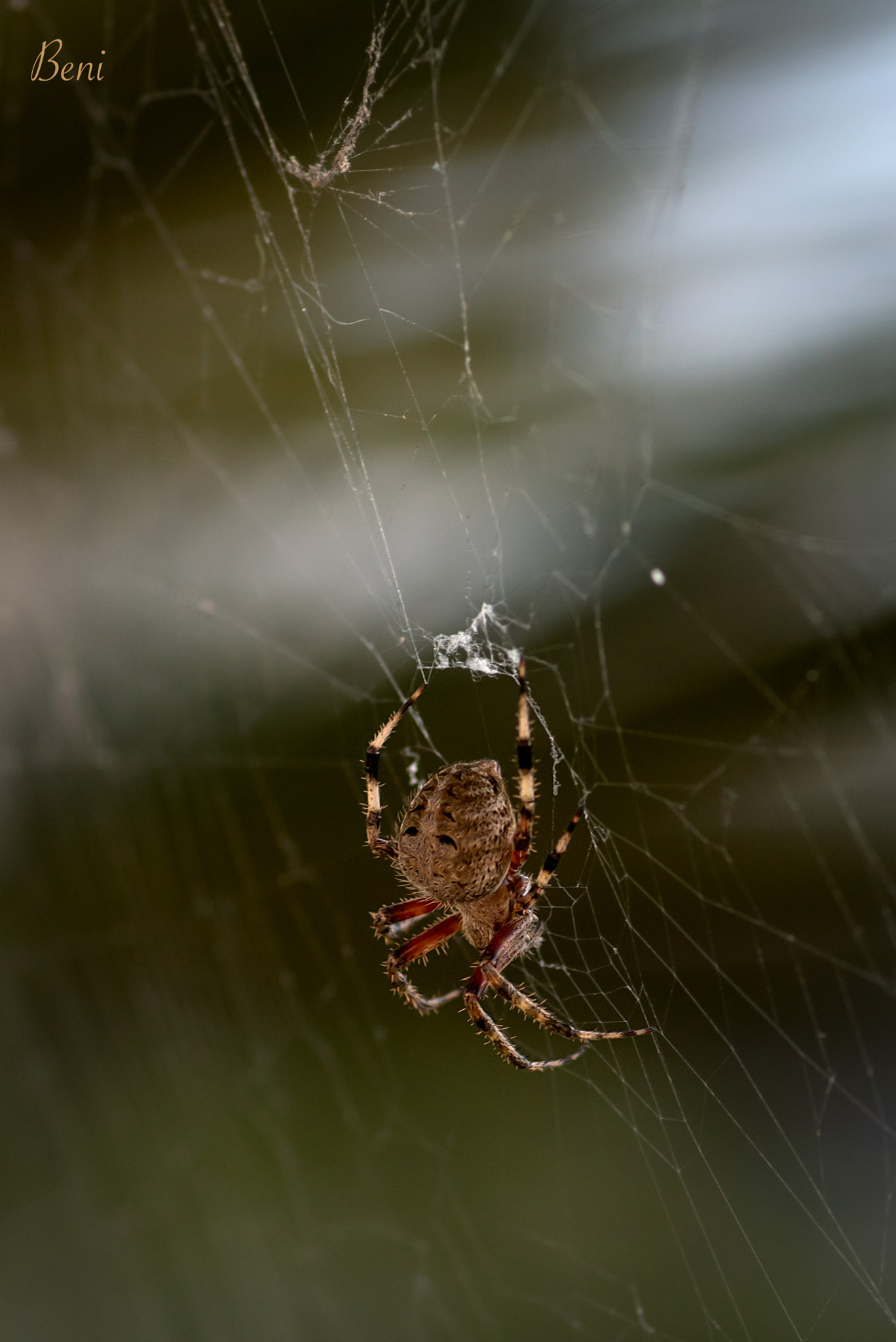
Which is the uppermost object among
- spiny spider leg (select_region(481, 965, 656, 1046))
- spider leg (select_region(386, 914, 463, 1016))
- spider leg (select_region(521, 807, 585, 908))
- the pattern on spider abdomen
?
the pattern on spider abdomen

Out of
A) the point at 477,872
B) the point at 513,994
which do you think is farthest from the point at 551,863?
the point at 513,994

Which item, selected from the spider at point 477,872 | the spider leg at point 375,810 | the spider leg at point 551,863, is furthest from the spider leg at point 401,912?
the spider leg at point 551,863

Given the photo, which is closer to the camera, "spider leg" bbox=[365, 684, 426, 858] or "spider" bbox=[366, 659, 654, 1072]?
"spider" bbox=[366, 659, 654, 1072]

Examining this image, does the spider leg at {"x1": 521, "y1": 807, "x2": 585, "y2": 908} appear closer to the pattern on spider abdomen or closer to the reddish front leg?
the pattern on spider abdomen

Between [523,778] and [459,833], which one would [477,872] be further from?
[523,778]

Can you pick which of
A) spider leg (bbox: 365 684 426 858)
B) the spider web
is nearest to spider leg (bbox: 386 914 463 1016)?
the spider web

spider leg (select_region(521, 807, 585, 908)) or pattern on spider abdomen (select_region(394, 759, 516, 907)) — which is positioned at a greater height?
pattern on spider abdomen (select_region(394, 759, 516, 907))

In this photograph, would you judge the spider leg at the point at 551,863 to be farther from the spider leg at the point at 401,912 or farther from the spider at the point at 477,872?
the spider leg at the point at 401,912
